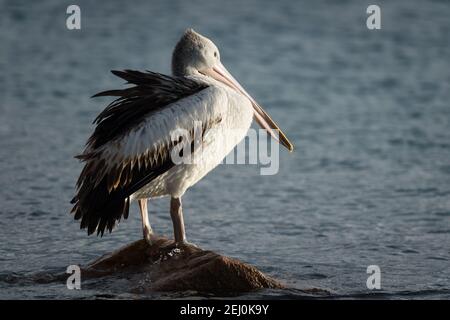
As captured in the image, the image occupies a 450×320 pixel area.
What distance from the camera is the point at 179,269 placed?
642 centimetres

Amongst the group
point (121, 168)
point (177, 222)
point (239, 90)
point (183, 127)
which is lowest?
point (177, 222)

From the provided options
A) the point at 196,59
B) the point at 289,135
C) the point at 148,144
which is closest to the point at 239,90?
the point at 196,59

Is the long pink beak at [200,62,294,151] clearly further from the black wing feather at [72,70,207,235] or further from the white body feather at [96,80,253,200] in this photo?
the black wing feather at [72,70,207,235]

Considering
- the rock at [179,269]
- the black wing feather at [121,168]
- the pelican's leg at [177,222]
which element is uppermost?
the black wing feather at [121,168]

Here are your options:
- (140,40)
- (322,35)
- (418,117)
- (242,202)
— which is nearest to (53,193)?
(242,202)

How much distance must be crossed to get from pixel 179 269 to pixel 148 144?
2.91 ft

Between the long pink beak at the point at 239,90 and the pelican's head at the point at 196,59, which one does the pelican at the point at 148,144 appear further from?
the long pink beak at the point at 239,90

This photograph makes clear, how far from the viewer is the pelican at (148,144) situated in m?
6.52

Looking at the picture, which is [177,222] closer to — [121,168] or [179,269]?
[179,269]

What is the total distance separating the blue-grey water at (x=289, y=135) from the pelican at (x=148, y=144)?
0.59m

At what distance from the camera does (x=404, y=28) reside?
15258 millimetres

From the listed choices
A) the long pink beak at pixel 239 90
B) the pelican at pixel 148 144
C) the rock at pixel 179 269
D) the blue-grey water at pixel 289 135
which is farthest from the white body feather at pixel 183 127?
the blue-grey water at pixel 289 135

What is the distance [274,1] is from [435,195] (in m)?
8.22

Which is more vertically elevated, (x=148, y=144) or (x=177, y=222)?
(x=148, y=144)
